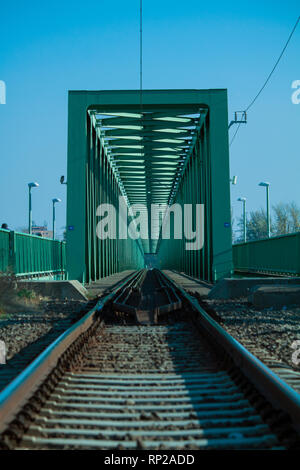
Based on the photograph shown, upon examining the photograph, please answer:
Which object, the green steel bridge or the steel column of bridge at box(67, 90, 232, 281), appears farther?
the steel column of bridge at box(67, 90, 232, 281)

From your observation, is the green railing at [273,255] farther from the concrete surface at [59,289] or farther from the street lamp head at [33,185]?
the street lamp head at [33,185]

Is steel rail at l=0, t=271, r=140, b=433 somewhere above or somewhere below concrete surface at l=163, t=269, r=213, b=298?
above

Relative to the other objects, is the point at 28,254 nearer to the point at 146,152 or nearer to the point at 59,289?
the point at 59,289

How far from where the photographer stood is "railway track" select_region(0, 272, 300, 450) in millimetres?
2229

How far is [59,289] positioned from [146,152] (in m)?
15.5

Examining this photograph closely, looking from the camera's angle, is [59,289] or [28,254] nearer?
[59,289]

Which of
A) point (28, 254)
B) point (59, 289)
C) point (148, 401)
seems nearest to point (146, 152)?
point (28, 254)

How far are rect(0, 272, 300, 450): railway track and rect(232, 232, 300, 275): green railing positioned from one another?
23.8ft

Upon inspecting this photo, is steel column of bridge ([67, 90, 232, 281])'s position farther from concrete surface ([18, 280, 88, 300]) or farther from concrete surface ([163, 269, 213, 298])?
concrete surface ([18, 280, 88, 300])

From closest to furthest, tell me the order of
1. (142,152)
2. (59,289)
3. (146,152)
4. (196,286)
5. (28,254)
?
(59,289), (28,254), (196,286), (142,152), (146,152)

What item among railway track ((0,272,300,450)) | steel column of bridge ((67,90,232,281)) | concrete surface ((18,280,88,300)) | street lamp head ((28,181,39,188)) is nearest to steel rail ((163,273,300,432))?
railway track ((0,272,300,450))

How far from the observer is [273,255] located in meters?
13.1

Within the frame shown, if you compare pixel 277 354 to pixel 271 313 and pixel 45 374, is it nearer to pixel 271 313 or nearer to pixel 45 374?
pixel 45 374

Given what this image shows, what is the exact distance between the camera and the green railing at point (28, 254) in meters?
10.6
